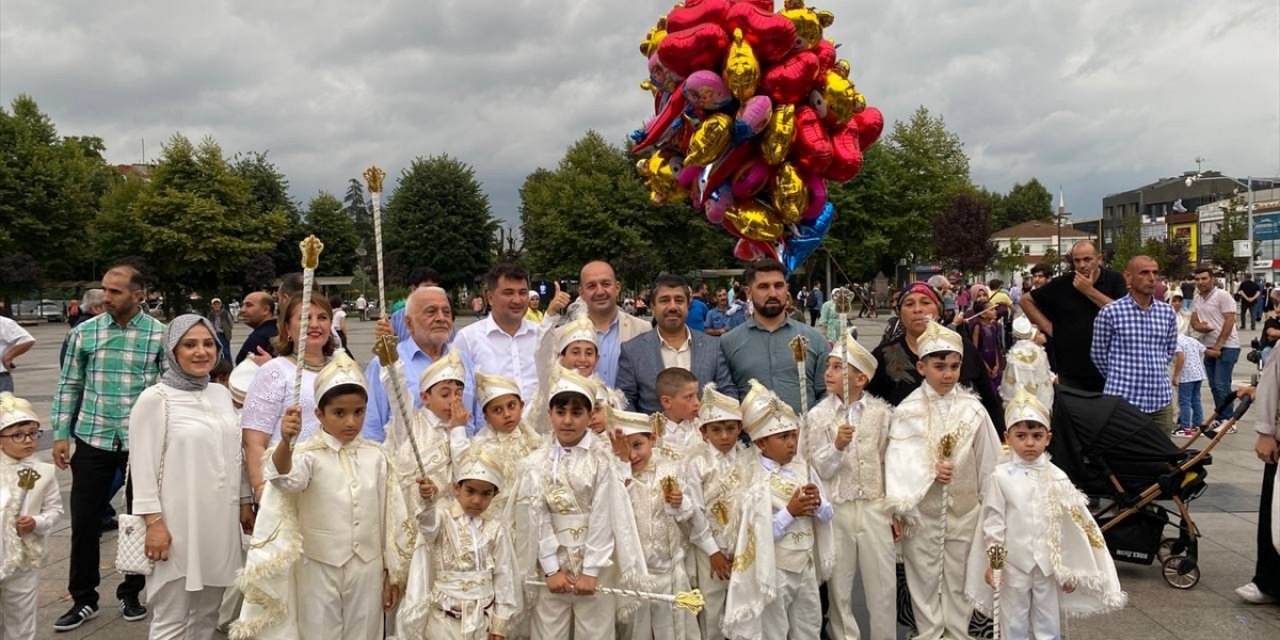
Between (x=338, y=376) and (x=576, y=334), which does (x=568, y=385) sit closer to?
(x=576, y=334)

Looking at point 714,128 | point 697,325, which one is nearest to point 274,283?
point 697,325

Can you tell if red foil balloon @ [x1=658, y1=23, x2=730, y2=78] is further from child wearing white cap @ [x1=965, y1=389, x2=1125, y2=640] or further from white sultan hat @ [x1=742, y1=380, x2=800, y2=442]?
child wearing white cap @ [x1=965, y1=389, x2=1125, y2=640]

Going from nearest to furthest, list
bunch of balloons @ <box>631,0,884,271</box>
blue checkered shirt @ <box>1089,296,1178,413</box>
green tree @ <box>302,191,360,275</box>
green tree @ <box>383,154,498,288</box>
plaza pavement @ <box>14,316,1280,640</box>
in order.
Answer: plaza pavement @ <box>14,316,1280,640</box>, blue checkered shirt @ <box>1089,296,1178,413</box>, bunch of balloons @ <box>631,0,884,271</box>, green tree @ <box>383,154,498,288</box>, green tree @ <box>302,191,360,275</box>

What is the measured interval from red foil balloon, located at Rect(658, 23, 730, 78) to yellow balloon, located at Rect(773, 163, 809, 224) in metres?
1.04

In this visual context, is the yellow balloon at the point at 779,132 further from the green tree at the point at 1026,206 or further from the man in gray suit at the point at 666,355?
the green tree at the point at 1026,206

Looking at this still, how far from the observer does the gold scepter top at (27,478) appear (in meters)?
4.36

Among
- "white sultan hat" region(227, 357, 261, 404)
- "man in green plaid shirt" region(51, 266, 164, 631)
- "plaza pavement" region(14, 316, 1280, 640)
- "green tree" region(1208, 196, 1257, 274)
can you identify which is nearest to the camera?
"plaza pavement" region(14, 316, 1280, 640)

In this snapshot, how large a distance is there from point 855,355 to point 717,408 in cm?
95

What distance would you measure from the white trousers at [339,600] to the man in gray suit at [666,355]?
1860mm

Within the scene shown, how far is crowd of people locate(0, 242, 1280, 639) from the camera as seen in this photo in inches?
152

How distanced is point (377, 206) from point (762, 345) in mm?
2532

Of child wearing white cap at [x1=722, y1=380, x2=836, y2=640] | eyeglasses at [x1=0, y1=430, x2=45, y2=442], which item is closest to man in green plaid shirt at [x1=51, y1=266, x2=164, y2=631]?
eyeglasses at [x1=0, y1=430, x2=45, y2=442]

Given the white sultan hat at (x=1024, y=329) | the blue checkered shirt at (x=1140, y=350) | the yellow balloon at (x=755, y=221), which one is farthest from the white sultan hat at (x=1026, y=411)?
the white sultan hat at (x=1024, y=329)

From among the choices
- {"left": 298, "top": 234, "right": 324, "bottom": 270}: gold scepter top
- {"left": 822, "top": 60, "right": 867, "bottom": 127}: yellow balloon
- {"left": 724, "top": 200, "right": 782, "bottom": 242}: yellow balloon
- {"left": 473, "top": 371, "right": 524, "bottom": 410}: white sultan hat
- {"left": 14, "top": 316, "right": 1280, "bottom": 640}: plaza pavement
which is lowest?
{"left": 14, "top": 316, "right": 1280, "bottom": 640}: plaza pavement
